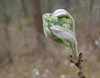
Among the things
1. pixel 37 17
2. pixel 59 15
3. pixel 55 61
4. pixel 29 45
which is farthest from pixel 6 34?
pixel 59 15

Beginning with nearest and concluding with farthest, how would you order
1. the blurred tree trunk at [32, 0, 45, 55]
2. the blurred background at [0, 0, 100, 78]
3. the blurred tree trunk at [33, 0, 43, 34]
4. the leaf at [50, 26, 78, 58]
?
the leaf at [50, 26, 78, 58] < the blurred background at [0, 0, 100, 78] < the blurred tree trunk at [32, 0, 45, 55] < the blurred tree trunk at [33, 0, 43, 34]

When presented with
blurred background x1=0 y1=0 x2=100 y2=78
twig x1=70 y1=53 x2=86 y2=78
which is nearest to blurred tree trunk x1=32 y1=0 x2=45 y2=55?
blurred background x1=0 y1=0 x2=100 y2=78

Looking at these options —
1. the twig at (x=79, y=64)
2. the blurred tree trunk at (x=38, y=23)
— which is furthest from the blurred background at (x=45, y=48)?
the twig at (x=79, y=64)

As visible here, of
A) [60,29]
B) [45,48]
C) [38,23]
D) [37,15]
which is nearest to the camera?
[60,29]

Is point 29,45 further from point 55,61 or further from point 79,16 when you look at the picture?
point 55,61

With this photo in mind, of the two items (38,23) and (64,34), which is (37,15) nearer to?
(38,23)

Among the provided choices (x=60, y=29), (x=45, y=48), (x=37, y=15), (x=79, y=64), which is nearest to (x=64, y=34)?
(x=60, y=29)

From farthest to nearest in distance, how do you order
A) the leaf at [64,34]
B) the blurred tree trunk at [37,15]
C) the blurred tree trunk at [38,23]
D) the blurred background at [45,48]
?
the blurred tree trunk at [37,15], the blurred tree trunk at [38,23], the blurred background at [45,48], the leaf at [64,34]

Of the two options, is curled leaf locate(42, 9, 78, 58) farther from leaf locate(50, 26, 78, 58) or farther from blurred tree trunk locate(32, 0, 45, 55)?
blurred tree trunk locate(32, 0, 45, 55)

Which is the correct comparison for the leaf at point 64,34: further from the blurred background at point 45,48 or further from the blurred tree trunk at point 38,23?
the blurred tree trunk at point 38,23

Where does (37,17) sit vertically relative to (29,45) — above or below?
above

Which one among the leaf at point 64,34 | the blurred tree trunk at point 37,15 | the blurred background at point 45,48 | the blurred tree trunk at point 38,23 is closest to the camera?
the leaf at point 64,34
